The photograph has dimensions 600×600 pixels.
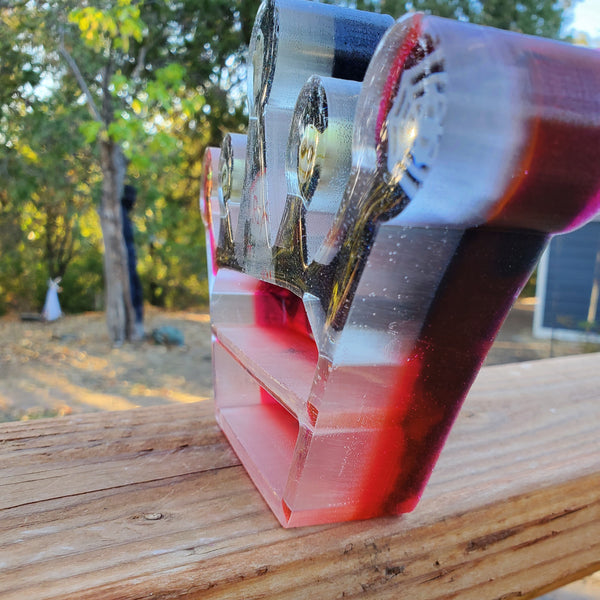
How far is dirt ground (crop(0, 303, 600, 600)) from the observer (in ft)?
16.0

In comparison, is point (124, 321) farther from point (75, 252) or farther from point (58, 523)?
point (58, 523)

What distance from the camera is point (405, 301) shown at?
390 mm

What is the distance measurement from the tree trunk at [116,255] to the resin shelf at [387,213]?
21.4 feet

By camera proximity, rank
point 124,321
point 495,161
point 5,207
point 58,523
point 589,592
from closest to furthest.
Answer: point 495,161 < point 58,523 < point 589,592 < point 124,321 < point 5,207

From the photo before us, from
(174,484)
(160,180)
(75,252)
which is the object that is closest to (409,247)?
(174,484)

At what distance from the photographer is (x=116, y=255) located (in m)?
7.10

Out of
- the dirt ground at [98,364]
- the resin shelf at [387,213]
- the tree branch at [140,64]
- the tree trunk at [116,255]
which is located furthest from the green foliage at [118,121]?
the resin shelf at [387,213]

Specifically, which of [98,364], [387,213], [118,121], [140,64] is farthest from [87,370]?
[387,213]

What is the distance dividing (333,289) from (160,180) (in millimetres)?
8388

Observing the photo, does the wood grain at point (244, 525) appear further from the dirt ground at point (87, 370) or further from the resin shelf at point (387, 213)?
the dirt ground at point (87, 370)

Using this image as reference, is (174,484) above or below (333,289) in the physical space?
below

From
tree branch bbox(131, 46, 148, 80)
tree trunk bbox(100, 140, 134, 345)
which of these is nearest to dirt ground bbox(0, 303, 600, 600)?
tree trunk bbox(100, 140, 134, 345)

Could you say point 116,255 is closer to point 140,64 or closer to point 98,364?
point 98,364

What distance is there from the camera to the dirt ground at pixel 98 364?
16.0 ft
